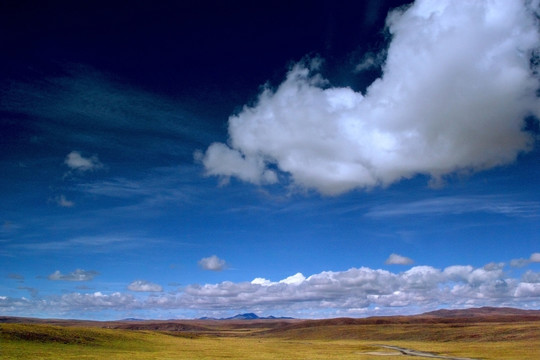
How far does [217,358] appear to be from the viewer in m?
77.7

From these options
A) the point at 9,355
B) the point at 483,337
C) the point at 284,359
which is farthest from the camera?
the point at 483,337

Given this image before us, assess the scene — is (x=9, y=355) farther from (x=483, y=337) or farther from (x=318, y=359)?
(x=483, y=337)

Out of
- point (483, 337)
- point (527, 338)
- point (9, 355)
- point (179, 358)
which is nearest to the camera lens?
point (9, 355)

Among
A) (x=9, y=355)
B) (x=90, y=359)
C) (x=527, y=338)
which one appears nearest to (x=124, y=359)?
(x=90, y=359)

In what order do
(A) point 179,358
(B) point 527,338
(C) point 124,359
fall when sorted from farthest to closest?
(B) point 527,338
(A) point 179,358
(C) point 124,359

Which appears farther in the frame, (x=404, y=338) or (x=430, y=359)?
(x=404, y=338)

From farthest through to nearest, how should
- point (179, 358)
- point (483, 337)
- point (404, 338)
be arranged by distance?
1. point (404, 338)
2. point (483, 337)
3. point (179, 358)

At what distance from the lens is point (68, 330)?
102062 mm

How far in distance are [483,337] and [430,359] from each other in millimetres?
91932

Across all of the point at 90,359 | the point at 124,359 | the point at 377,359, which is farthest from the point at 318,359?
the point at 90,359

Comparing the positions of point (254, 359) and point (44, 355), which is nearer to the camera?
point (44, 355)

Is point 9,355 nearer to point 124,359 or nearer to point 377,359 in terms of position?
point 124,359

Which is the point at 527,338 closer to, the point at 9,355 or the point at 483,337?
the point at 483,337

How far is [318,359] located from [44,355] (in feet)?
152
